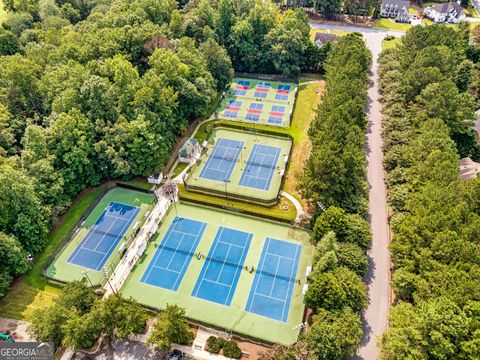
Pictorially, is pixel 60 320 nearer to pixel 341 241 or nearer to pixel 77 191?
pixel 77 191

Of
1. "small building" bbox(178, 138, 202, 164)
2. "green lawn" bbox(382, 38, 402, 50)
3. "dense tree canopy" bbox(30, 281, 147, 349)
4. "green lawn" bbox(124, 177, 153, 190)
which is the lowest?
"dense tree canopy" bbox(30, 281, 147, 349)


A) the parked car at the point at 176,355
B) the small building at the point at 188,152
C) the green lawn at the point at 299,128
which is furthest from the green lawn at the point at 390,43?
the parked car at the point at 176,355

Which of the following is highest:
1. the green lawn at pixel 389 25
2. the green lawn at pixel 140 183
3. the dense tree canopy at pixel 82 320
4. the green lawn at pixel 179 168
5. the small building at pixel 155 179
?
the green lawn at pixel 389 25

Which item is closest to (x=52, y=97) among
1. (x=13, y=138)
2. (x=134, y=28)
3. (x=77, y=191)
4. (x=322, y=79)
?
(x=13, y=138)

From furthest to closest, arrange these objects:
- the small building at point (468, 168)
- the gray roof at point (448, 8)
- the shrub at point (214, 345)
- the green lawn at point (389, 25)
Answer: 1. the gray roof at point (448, 8)
2. the green lawn at point (389, 25)
3. the small building at point (468, 168)
4. the shrub at point (214, 345)

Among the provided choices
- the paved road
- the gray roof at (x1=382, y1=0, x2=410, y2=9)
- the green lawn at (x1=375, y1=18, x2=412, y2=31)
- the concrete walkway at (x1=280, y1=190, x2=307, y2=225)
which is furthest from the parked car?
the gray roof at (x1=382, y1=0, x2=410, y2=9)

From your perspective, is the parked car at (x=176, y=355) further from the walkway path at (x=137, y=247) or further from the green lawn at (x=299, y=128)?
the green lawn at (x=299, y=128)

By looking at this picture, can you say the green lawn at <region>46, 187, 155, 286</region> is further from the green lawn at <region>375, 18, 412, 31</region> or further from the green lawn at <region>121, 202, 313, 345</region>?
the green lawn at <region>375, 18, 412, 31</region>
